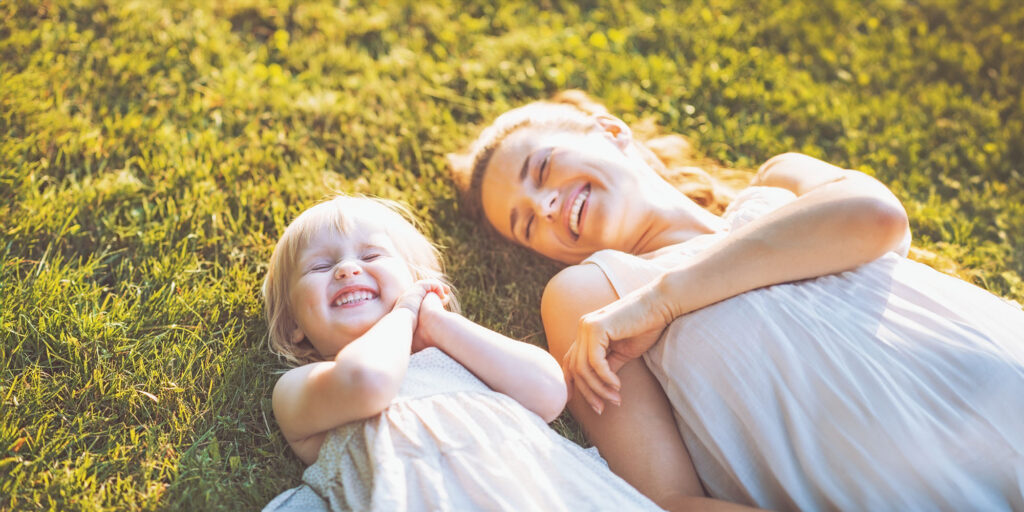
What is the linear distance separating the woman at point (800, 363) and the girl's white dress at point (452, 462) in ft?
1.08

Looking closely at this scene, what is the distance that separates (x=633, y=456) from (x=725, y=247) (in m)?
0.78

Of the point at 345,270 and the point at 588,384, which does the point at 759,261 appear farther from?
the point at 345,270

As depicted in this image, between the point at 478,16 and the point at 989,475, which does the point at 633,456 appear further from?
the point at 478,16

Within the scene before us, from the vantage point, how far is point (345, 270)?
2.53 metres

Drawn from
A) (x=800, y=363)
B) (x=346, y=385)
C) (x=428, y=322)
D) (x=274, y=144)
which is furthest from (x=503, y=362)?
(x=274, y=144)

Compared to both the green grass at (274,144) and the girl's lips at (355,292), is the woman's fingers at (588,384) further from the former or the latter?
the girl's lips at (355,292)

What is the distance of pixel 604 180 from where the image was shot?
303 cm

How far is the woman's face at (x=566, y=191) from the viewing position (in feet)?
9.92

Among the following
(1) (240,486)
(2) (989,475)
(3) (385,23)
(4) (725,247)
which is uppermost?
(3) (385,23)

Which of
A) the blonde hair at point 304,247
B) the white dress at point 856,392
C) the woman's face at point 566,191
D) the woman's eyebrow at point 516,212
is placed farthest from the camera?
the woman's eyebrow at point 516,212

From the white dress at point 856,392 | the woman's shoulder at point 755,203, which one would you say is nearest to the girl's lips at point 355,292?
the white dress at point 856,392

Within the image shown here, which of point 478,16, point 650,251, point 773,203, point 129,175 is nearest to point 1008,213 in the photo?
point 773,203

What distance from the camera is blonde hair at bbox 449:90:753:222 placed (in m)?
3.31

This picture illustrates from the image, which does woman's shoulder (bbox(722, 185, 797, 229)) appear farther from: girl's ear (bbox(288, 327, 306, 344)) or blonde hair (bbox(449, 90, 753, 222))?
girl's ear (bbox(288, 327, 306, 344))
